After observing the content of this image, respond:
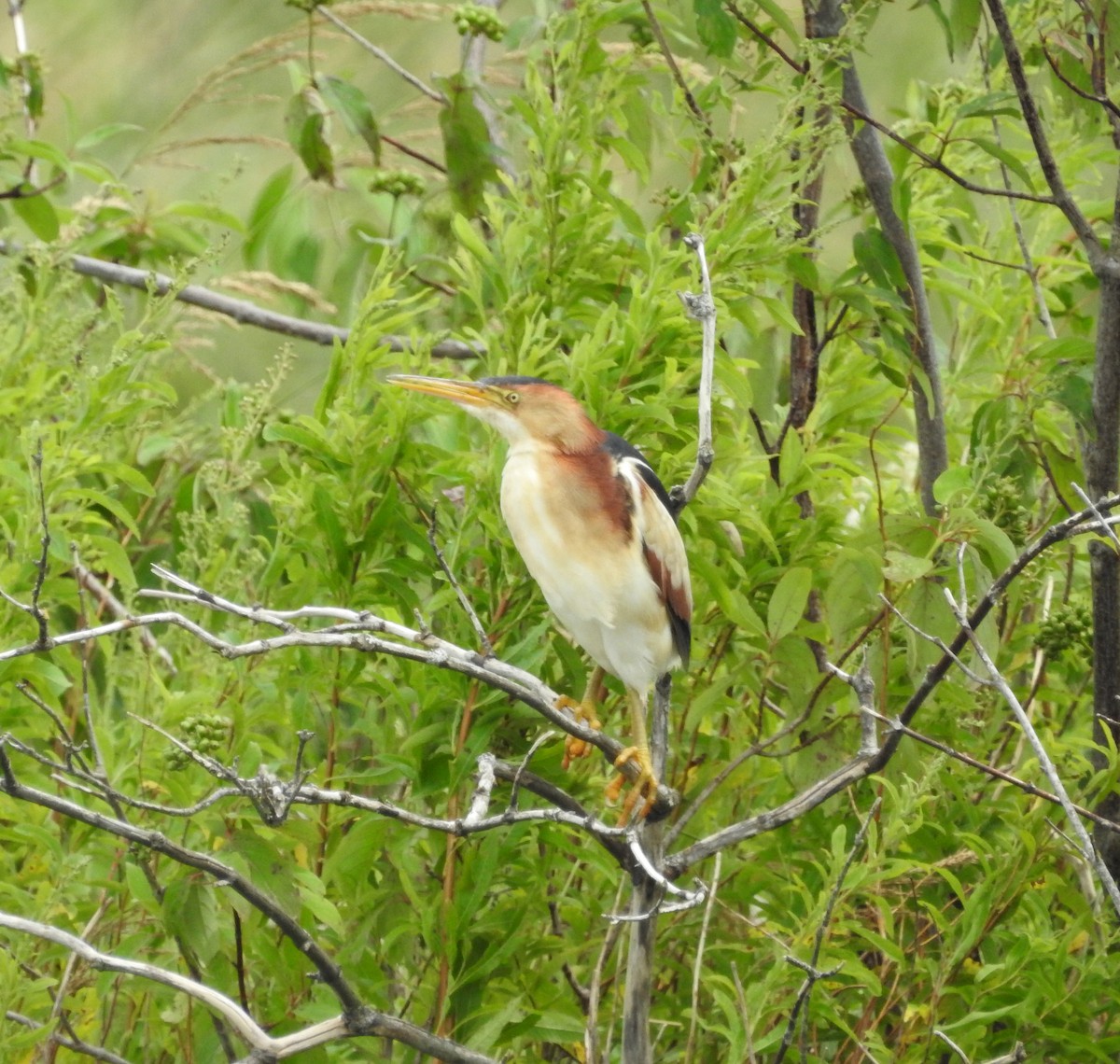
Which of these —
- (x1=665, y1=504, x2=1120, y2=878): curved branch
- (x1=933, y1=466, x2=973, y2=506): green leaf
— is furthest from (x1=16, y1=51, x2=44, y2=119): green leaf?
(x1=665, y1=504, x2=1120, y2=878): curved branch

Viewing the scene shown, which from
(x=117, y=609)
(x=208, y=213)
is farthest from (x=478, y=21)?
(x=117, y=609)

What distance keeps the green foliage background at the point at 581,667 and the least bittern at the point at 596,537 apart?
2.9 inches

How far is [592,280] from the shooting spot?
244 centimetres

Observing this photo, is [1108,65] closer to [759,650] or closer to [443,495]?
[759,650]

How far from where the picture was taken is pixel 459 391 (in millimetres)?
2254

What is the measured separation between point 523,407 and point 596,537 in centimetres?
22

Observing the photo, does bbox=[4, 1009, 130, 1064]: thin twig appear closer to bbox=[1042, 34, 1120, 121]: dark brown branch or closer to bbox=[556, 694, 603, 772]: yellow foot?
bbox=[556, 694, 603, 772]: yellow foot

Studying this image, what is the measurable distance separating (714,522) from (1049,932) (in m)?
0.74

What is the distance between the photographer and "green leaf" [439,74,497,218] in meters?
2.97

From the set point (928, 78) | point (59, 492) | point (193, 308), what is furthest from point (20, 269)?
point (928, 78)

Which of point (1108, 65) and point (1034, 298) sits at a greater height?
point (1108, 65)

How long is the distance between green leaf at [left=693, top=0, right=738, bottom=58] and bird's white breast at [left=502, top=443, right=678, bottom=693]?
0.67 m

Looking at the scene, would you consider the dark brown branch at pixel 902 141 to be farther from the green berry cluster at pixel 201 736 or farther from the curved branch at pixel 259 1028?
the curved branch at pixel 259 1028

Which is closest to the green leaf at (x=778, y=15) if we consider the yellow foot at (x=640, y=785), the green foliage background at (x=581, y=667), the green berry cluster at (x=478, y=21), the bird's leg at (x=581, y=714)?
the green foliage background at (x=581, y=667)
